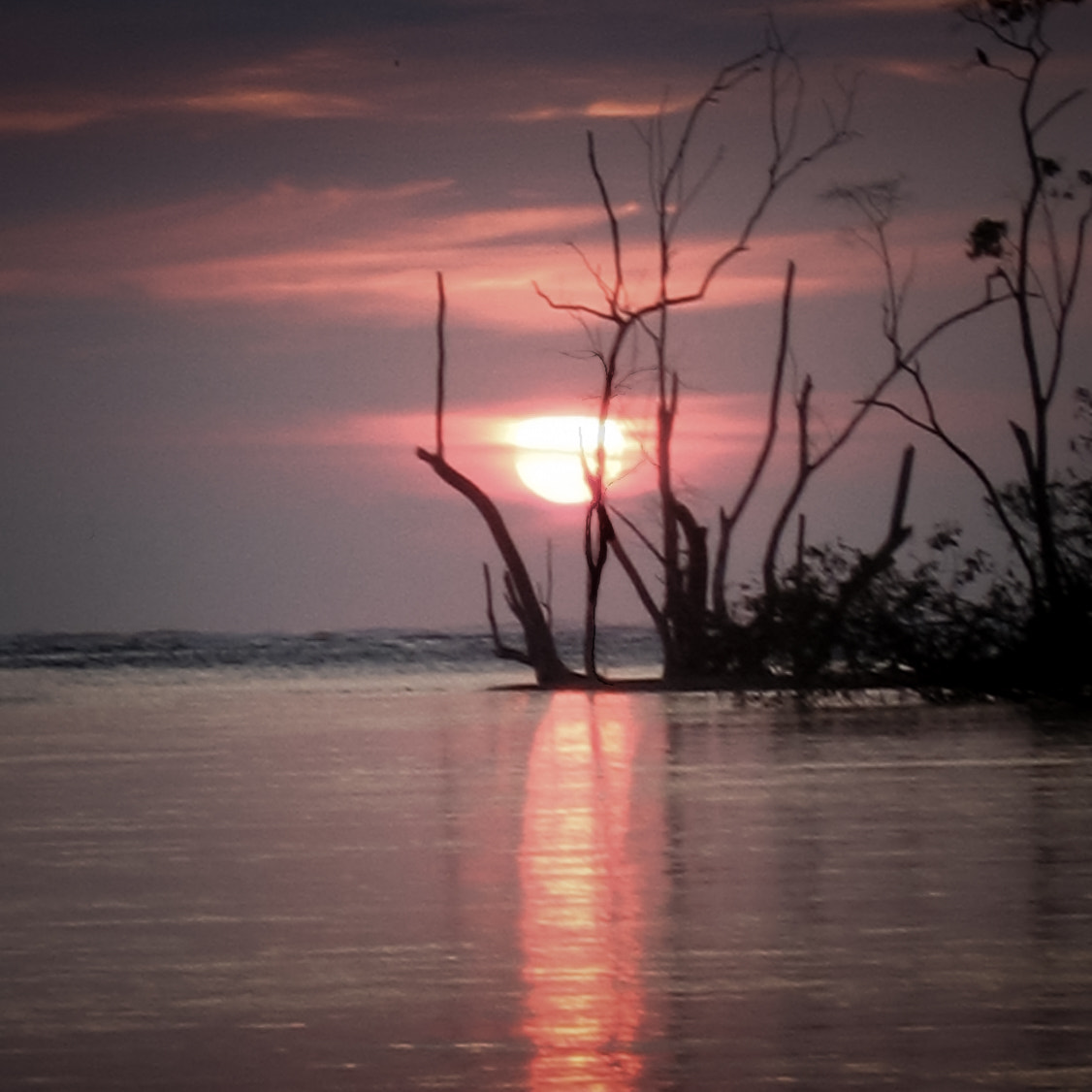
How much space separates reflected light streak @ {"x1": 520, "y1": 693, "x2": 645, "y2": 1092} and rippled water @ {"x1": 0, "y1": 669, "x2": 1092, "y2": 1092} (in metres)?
0.02

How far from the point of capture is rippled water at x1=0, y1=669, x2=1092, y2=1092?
4570 millimetres

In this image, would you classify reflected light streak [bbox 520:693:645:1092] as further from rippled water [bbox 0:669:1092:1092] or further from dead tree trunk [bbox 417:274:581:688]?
dead tree trunk [bbox 417:274:581:688]

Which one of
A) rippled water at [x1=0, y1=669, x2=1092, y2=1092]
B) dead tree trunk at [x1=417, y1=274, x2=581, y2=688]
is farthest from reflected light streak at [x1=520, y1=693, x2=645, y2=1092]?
dead tree trunk at [x1=417, y1=274, x2=581, y2=688]

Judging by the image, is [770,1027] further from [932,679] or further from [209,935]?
[932,679]

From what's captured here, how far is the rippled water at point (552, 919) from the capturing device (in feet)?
15.0

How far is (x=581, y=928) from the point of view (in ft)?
21.4

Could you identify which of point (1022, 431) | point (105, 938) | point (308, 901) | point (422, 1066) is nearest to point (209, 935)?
point (105, 938)

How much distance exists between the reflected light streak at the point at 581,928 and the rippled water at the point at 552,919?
0.02m

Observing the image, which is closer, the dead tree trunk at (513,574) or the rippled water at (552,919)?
the rippled water at (552,919)

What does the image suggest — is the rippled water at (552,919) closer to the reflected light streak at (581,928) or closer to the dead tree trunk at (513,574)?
the reflected light streak at (581,928)

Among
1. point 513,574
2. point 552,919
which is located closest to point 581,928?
point 552,919

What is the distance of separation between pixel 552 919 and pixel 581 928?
0.20 m

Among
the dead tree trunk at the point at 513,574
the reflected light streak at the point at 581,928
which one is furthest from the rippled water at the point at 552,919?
the dead tree trunk at the point at 513,574

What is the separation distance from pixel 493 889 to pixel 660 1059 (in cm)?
298
